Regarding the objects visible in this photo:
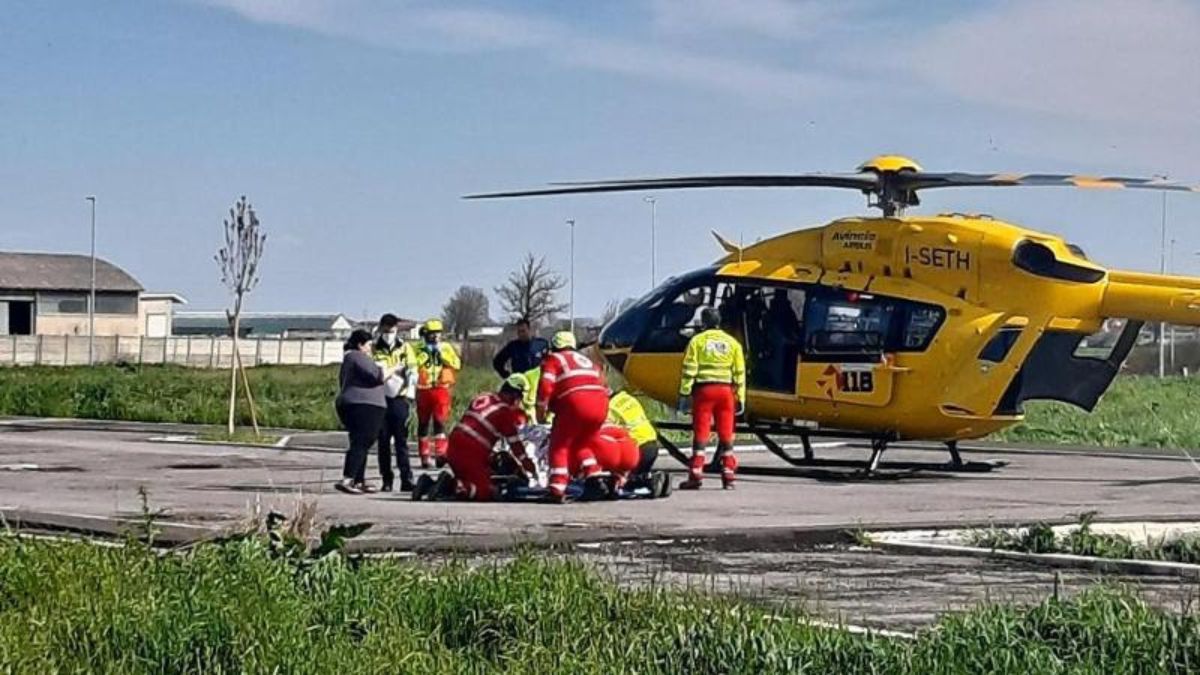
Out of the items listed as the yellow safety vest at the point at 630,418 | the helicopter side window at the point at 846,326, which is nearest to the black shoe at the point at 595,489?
the yellow safety vest at the point at 630,418

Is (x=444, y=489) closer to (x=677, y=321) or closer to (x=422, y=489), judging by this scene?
(x=422, y=489)

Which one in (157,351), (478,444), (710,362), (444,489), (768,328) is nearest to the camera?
(478,444)

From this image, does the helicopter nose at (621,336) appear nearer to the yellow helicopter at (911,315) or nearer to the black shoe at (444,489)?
the yellow helicopter at (911,315)

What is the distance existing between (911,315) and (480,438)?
5851 mm

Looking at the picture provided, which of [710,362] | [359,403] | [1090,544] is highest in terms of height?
[710,362]

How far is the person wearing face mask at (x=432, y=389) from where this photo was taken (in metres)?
22.8

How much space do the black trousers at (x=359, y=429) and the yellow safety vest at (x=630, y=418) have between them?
2318 mm

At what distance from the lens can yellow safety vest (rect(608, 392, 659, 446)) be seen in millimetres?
17844

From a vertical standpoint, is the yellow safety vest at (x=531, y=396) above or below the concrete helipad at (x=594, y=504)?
above

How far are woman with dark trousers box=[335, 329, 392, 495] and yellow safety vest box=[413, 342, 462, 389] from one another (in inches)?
159

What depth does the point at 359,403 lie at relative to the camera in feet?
60.0

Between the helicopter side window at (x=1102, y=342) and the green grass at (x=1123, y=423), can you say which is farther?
the green grass at (x=1123, y=423)

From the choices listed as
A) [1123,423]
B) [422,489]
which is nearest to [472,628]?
[422,489]

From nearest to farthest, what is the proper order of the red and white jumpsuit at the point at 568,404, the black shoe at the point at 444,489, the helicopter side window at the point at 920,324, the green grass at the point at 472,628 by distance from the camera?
the green grass at the point at 472,628 < the red and white jumpsuit at the point at 568,404 < the black shoe at the point at 444,489 < the helicopter side window at the point at 920,324
